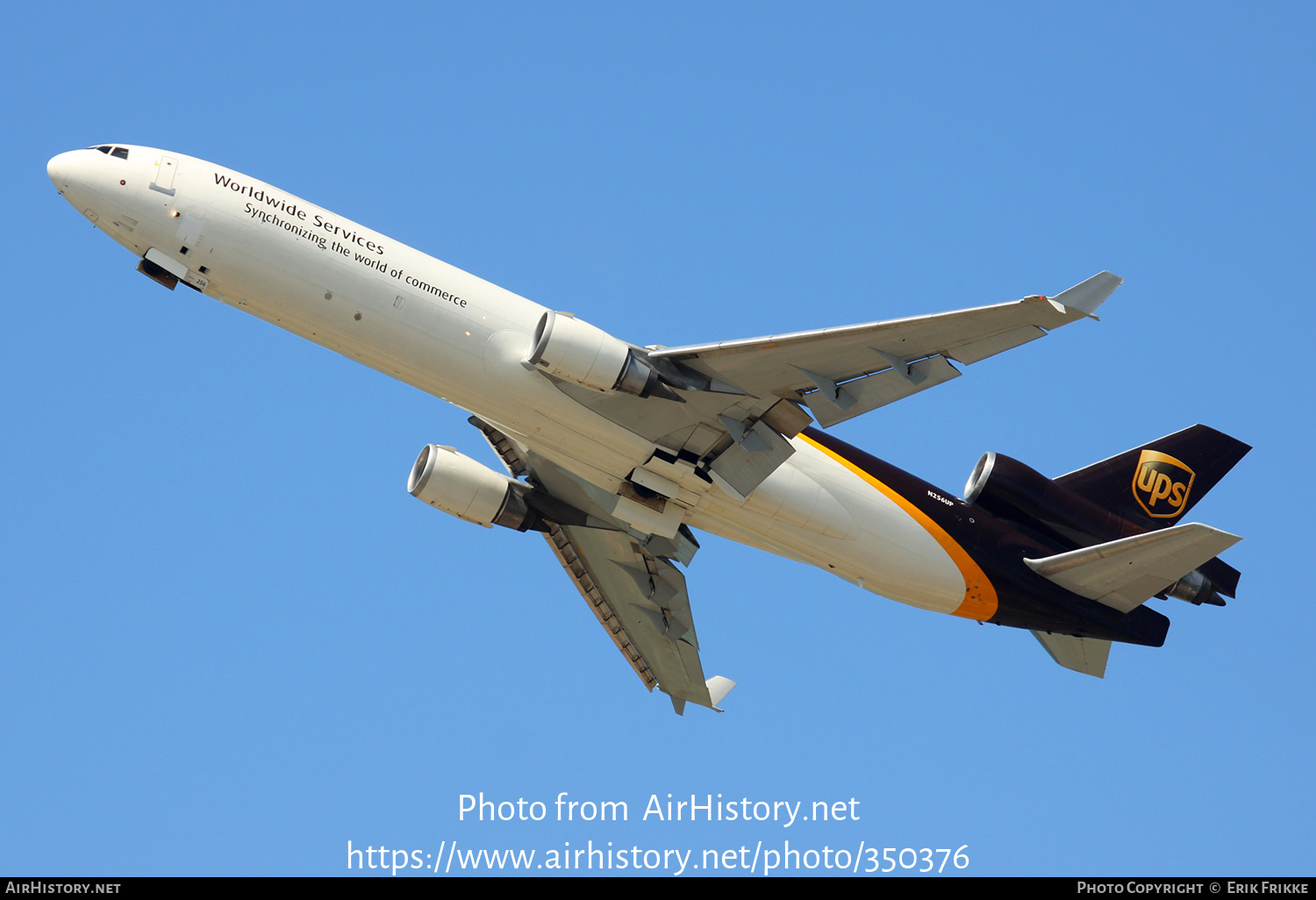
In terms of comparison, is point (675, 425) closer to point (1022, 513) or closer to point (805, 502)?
point (805, 502)

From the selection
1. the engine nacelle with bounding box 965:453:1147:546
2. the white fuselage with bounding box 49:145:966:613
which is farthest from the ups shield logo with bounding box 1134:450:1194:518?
the white fuselage with bounding box 49:145:966:613

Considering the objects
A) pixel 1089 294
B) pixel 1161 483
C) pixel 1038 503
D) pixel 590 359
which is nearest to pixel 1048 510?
pixel 1038 503

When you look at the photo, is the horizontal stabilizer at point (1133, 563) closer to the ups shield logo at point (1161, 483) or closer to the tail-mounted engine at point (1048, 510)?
the tail-mounted engine at point (1048, 510)

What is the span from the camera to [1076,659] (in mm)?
33281

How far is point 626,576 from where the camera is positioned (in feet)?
114

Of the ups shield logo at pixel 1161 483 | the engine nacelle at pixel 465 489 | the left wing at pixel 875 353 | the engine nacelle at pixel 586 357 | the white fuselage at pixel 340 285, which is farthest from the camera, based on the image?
the ups shield logo at pixel 1161 483

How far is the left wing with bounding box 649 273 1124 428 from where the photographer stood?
23.7 meters

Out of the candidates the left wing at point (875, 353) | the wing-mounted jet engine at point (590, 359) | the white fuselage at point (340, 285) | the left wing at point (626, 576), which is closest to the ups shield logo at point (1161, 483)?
the left wing at point (875, 353)

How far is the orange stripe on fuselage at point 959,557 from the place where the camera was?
29641 mm

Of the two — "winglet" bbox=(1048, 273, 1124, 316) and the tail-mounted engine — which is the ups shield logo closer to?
the tail-mounted engine

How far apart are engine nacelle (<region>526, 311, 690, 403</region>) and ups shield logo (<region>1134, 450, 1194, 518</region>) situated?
1451 centimetres

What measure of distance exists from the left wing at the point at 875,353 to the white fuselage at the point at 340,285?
2816 mm

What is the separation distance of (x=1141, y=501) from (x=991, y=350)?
1013cm

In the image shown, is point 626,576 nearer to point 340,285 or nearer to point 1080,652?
point 1080,652
